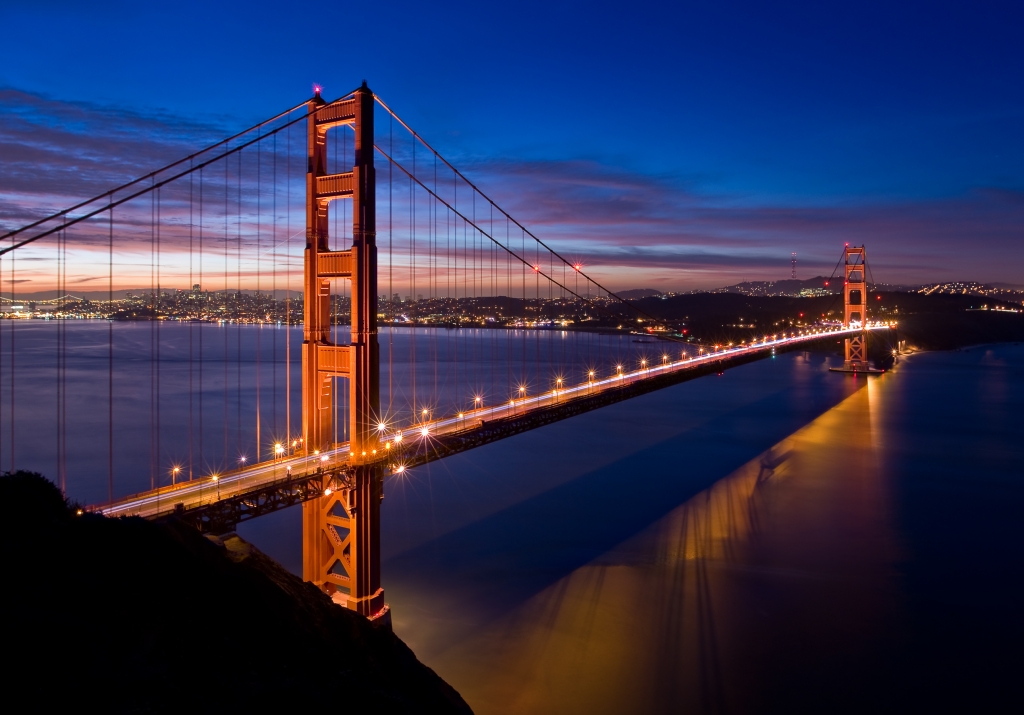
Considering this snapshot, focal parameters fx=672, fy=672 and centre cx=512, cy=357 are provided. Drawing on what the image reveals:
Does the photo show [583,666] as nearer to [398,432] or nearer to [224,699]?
[398,432]

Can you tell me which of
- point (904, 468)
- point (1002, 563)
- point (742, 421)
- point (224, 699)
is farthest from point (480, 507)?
point (742, 421)

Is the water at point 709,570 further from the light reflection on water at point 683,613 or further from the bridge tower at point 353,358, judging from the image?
the bridge tower at point 353,358

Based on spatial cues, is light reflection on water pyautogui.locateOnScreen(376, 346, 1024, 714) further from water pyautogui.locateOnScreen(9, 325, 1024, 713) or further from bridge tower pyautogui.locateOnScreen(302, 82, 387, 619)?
bridge tower pyautogui.locateOnScreen(302, 82, 387, 619)

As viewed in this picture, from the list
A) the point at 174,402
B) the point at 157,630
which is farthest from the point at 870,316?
the point at 157,630

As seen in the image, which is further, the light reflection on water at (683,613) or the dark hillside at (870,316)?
the dark hillside at (870,316)

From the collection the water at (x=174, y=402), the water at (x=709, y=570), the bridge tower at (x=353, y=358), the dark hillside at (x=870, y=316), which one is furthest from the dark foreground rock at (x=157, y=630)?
the dark hillside at (x=870, y=316)
